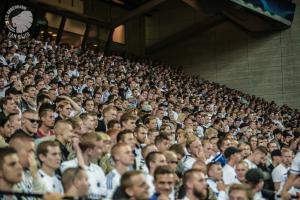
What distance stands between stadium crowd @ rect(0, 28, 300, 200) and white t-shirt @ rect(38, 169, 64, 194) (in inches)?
0.4

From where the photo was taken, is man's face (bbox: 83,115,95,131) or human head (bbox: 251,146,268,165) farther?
human head (bbox: 251,146,268,165)

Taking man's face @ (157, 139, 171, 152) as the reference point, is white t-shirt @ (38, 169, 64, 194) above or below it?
below

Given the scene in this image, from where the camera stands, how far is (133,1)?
2509 centimetres

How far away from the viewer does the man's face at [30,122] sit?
21.4ft

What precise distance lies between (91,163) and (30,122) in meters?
1.26

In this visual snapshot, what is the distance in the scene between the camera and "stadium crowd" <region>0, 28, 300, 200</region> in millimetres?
4891

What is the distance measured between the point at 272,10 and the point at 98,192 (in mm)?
17533

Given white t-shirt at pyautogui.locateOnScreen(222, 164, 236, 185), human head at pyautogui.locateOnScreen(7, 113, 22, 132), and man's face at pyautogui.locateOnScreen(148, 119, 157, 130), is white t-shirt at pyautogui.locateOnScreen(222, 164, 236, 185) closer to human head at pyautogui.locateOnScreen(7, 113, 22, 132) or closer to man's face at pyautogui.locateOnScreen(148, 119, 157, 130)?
man's face at pyautogui.locateOnScreen(148, 119, 157, 130)

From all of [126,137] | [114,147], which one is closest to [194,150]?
→ [126,137]

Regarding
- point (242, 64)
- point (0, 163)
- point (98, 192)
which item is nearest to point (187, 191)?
point (98, 192)

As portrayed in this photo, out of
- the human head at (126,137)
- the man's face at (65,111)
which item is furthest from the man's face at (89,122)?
the human head at (126,137)

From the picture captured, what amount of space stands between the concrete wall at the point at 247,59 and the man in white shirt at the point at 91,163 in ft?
61.6

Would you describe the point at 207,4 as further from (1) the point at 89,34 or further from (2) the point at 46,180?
(2) the point at 46,180

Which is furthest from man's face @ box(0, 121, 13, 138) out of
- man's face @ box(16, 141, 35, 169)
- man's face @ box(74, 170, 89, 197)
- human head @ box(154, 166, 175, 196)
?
human head @ box(154, 166, 175, 196)
